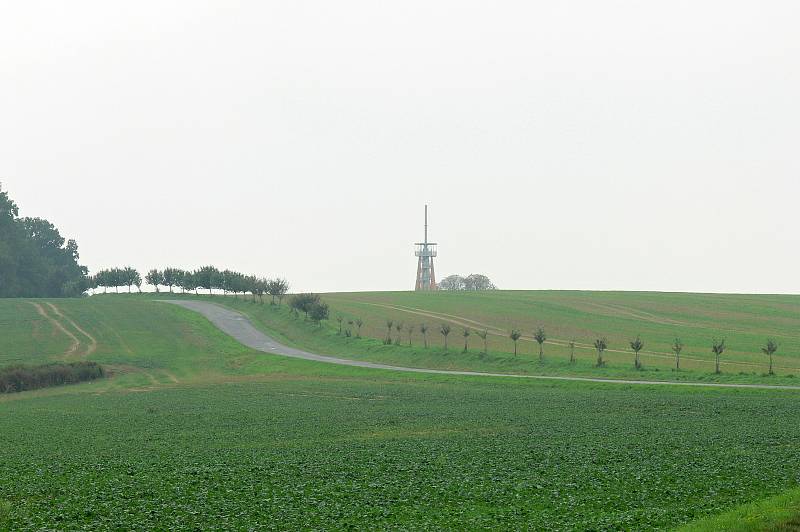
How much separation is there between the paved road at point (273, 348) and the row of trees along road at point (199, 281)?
682 cm

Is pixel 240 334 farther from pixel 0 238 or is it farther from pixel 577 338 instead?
pixel 0 238

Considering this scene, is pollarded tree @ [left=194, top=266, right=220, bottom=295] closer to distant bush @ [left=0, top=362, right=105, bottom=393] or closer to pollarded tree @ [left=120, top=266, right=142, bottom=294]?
pollarded tree @ [left=120, top=266, right=142, bottom=294]

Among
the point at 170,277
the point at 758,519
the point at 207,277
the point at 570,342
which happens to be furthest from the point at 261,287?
the point at 758,519

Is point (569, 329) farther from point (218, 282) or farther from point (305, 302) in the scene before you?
point (218, 282)

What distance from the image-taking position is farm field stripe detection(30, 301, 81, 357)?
9850 cm

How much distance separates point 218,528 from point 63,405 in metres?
44.4

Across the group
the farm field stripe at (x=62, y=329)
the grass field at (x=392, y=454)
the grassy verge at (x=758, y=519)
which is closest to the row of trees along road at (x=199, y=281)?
the farm field stripe at (x=62, y=329)

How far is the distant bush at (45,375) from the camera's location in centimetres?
7750

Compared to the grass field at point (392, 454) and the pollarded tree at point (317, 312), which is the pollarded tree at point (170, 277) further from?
the grass field at point (392, 454)

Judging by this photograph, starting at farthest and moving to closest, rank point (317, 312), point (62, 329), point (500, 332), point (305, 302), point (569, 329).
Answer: point (305, 302) → point (317, 312) → point (62, 329) → point (500, 332) → point (569, 329)

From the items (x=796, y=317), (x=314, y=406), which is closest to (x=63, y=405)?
(x=314, y=406)

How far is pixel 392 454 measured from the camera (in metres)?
37.5

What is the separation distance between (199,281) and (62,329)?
60.6 m

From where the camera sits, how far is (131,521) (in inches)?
1005
